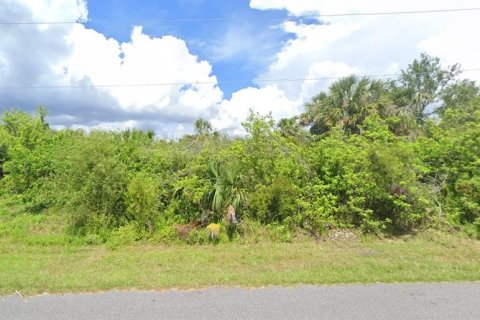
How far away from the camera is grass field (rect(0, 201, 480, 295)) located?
4617mm

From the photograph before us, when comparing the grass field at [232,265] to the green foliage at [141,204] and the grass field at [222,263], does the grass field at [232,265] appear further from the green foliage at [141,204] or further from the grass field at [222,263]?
the green foliage at [141,204]

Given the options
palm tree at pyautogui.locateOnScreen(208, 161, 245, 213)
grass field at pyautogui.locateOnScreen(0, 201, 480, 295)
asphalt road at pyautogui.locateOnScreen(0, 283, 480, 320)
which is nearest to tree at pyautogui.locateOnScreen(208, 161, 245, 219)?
palm tree at pyautogui.locateOnScreen(208, 161, 245, 213)

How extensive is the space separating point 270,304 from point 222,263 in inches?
77.6

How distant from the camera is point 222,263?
5.74 metres

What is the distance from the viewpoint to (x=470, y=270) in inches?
199

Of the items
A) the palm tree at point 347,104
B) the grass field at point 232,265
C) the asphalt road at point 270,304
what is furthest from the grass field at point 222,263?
the palm tree at point 347,104

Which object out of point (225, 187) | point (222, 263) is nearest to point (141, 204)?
point (225, 187)

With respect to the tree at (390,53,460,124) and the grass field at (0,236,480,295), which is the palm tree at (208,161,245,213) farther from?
the tree at (390,53,460,124)

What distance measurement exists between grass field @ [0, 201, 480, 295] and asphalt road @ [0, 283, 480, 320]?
25 cm

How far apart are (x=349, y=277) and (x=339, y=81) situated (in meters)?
17.9

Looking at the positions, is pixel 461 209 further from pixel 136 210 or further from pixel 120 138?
pixel 120 138

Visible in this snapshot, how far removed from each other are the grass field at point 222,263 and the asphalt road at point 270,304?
25 centimetres

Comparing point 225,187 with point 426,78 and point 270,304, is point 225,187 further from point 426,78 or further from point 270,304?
point 426,78

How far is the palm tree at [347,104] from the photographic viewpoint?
19688 mm
